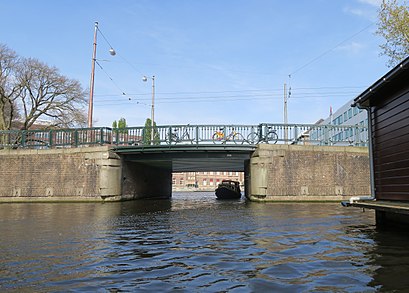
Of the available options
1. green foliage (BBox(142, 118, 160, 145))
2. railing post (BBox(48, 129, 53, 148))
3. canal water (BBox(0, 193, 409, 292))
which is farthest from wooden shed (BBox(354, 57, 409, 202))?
railing post (BBox(48, 129, 53, 148))

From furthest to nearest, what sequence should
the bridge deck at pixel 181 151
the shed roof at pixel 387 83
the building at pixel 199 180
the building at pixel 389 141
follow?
the building at pixel 199 180, the bridge deck at pixel 181 151, the building at pixel 389 141, the shed roof at pixel 387 83

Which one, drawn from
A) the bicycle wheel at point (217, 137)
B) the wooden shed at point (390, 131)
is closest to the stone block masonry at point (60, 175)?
the bicycle wheel at point (217, 137)

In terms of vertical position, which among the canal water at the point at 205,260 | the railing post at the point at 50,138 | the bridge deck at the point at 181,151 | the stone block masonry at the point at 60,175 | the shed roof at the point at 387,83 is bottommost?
the canal water at the point at 205,260

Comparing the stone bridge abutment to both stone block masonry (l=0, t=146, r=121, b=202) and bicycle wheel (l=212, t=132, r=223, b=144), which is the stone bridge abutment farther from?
bicycle wheel (l=212, t=132, r=223, b=144)

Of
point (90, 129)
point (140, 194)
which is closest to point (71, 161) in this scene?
point (90, 129)

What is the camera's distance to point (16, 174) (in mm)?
22406

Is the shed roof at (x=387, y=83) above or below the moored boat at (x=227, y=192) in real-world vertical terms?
above

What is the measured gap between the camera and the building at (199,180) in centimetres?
9888

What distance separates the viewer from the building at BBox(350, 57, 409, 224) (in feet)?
26.1

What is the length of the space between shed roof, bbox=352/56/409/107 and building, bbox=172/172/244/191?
86.9m

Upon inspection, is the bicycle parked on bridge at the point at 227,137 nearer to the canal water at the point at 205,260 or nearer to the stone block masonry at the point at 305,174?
the stone block masonry at the point at 305,174

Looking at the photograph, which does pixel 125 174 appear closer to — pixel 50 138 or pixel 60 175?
pixel 60 175

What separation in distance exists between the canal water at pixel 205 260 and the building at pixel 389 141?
0.89 meters

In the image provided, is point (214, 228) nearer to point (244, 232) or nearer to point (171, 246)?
point (244, 232)
